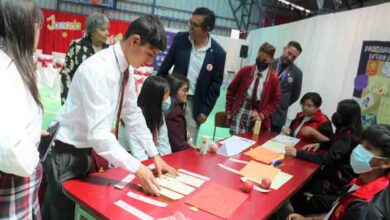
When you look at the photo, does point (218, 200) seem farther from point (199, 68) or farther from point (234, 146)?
point (199, 68)

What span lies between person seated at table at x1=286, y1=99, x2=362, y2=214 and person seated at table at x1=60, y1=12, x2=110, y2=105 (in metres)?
1.65

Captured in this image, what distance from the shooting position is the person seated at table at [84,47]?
2.62 m

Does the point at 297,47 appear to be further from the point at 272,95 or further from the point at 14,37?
the point at 14,37

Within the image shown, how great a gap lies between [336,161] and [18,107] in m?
2.06

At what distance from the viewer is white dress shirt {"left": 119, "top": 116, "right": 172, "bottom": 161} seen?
1834 mm

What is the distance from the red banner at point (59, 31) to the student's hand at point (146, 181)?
7846 millimetres

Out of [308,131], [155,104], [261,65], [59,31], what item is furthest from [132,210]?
[59,31]

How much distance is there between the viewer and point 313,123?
3.04 metres

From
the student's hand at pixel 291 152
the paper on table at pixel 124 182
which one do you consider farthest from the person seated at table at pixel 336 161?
the paper on table at pixel 124 182

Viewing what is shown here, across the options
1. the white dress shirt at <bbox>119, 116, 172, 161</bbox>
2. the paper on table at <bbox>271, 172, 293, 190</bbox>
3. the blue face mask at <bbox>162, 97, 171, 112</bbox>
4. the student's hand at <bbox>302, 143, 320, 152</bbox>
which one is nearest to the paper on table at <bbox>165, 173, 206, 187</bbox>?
the white dress shirt at <bbox>119, 116, 172, 161</bbox>

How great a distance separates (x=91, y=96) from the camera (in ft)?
4.24

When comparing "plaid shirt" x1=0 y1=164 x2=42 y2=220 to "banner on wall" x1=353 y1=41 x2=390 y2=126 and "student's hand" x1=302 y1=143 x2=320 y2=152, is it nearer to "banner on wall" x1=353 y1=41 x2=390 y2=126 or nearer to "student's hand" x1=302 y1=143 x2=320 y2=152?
"student's hand" x1=302 y1=143 x2=320 y2=152

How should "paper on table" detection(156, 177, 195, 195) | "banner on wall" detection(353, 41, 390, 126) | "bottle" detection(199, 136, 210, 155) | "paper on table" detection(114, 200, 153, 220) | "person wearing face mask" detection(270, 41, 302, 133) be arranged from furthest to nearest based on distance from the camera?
1. "person wearing face mask" detection(270, 41, 302, 133)
2. "banner on wall" detection(353, 41, 390, 126)
3. "bottle" detection(199, 136, 210, 155)
4. "paper on table" detection(156, 177, 195, 195)
5. "paper on table" detection(114, 200, 153, 220)

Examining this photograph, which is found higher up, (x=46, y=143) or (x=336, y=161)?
(x=46, y=143)
